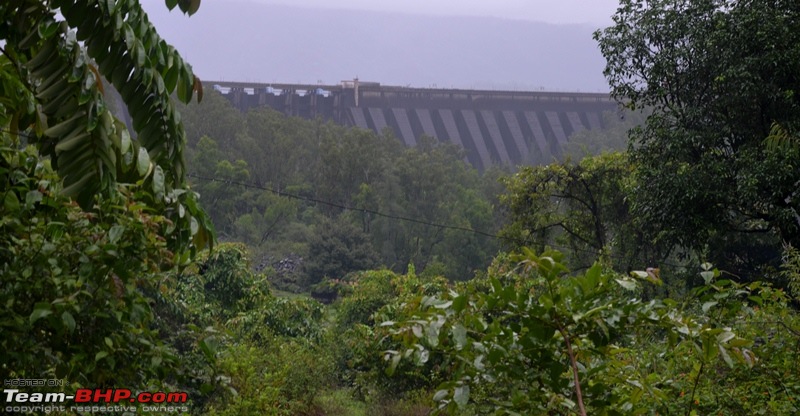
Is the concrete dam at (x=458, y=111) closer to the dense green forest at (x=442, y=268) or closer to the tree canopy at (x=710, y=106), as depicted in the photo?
the dense green forest at (x=442, y=268)

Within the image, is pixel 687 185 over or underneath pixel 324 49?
underneath

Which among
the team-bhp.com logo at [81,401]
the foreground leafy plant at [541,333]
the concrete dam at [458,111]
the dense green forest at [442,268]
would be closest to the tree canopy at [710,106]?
the dense green forest at [442,268]

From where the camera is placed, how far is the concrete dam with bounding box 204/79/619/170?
194 ft

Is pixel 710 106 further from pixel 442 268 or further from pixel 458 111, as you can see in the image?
pixel 458 111

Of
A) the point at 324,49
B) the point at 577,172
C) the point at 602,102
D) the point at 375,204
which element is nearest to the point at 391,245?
the point at 375,204

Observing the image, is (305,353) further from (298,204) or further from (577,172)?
(298,204)

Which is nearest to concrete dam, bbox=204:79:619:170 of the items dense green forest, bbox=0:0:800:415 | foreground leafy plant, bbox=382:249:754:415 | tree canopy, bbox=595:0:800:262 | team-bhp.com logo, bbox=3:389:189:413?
dense green forest, bbox=0:0:800:415

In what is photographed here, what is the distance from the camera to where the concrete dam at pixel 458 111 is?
5919 cm

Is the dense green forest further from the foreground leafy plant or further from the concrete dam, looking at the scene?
the concrete dam

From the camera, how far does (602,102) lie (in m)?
69.6

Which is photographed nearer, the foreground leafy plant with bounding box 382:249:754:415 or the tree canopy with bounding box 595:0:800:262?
the foreground leafy plant with bounding box 382:249:754:415

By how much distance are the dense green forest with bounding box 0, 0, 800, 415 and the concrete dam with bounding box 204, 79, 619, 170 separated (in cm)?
3536

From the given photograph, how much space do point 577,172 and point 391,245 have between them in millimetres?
18026

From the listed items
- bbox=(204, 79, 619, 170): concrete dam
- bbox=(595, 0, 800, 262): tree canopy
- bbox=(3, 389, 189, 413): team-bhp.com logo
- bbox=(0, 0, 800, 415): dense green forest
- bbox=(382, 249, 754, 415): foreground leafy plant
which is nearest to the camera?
bbox=(382, 249, 754, 415): foreground leafy plant
